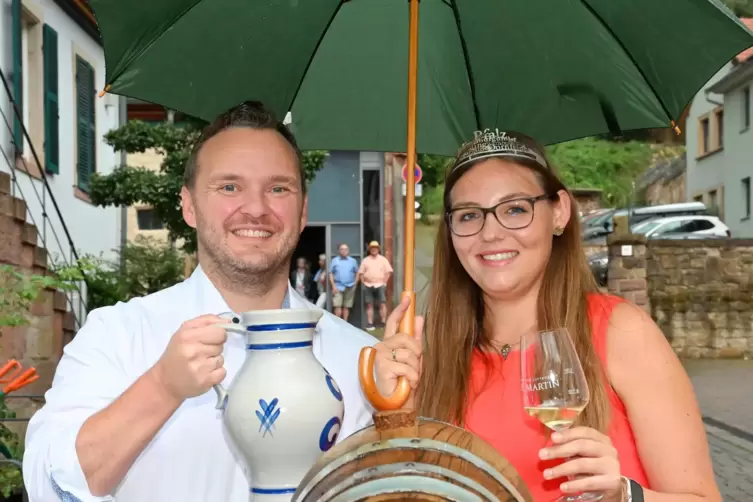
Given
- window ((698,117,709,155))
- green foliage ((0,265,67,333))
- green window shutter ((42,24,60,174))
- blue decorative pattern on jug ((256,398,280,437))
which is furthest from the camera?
window ((698,117,709,155))

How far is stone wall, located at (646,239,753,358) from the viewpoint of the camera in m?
13.1

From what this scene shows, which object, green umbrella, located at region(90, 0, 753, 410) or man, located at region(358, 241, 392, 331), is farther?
man, located at region(358, 241, 392, 331)

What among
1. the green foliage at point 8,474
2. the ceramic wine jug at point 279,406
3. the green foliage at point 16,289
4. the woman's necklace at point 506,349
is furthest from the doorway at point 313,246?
the ceramic wine jug at point 279,406

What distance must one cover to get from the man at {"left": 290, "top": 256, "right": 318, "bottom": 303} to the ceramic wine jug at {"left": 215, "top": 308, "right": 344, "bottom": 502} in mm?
13159

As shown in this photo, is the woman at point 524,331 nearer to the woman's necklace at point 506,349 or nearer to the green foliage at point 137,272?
the woman's necklace at point 506,349

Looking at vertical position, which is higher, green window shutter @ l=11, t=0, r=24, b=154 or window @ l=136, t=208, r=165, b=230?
green window shutter @ l=11, t=0, r=24, b=154

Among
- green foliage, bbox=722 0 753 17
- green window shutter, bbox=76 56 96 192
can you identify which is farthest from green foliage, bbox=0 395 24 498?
green foliage, bbox=722 0 753 17

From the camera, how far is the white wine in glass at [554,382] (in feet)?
5.04

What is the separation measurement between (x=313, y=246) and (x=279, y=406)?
15.5 m

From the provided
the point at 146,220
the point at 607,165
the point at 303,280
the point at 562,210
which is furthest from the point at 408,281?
the point at 607,165

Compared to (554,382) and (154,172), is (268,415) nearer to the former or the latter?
(554,382)

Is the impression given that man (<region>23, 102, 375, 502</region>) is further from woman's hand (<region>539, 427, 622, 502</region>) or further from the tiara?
woman's hand (<region>539, 427, 622, 502</region>)

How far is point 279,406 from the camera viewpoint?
1.20 m

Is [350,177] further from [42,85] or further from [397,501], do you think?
[397,501]
